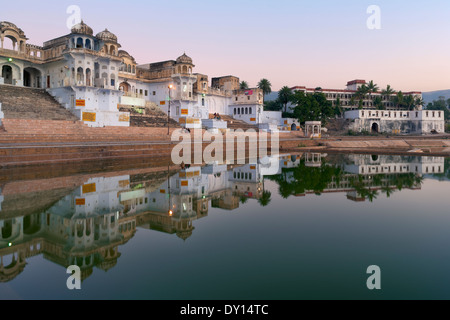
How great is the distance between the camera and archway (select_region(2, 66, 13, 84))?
1361 inches

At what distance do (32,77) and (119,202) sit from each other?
32.9 metres

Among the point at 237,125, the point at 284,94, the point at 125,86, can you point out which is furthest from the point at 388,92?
the point at 125,86

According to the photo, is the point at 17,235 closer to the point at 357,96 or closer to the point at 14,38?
the point at 14,38

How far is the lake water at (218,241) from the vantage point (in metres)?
5.75

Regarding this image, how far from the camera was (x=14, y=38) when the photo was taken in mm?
34719

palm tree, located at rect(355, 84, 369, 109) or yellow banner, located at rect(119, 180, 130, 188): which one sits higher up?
palm tree, located at rect(355, 84, 369, 109)

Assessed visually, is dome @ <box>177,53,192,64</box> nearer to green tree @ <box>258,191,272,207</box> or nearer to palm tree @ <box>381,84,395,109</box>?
green tree @ <box>258,191,272,207</box>

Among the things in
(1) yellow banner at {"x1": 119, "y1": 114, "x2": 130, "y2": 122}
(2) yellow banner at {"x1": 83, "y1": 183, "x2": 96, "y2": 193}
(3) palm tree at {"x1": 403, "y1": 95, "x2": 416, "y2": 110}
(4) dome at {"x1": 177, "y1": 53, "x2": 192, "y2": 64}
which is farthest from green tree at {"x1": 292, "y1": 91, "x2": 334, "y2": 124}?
(2) yellow banner at {"x1": 83, "y1": 183, "x2": 96, "y2": 193}

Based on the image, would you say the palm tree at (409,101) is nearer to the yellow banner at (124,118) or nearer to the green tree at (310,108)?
the green tree at (310,108)

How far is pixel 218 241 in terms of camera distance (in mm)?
8375

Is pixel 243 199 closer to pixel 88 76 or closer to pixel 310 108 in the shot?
pixel 88 76

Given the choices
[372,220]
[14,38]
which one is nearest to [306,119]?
[14,38]

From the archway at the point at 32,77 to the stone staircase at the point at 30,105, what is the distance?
4.65 metres

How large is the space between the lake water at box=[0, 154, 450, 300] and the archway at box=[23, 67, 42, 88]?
1059 inches
